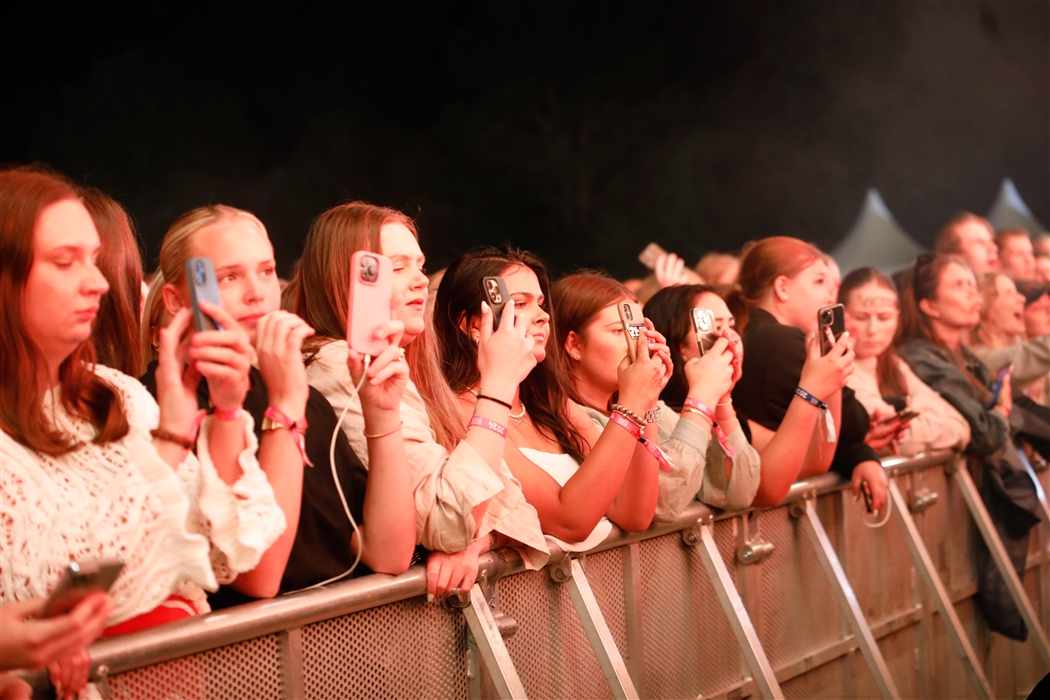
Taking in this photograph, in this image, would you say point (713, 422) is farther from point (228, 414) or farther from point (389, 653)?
point (228, 414)

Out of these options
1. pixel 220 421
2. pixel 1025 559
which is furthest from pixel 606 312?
pixel 1025 559

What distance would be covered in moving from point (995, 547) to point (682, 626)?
1832 mm

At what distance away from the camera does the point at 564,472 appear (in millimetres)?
2461

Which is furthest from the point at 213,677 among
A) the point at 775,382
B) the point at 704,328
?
the point at 775,382

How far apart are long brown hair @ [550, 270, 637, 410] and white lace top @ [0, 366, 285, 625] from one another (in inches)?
54.1

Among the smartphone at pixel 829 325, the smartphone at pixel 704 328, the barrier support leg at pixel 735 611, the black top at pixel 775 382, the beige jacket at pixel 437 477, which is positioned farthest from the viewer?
the black top at pixel 775 382

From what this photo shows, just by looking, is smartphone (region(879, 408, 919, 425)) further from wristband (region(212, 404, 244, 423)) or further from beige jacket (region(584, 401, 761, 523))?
wristband (region(212, 404, 244, 423))

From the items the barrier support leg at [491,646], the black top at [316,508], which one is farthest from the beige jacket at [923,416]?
the black top at [316,508]

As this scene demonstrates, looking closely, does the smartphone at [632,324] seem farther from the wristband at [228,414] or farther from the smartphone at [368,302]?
the wristband at [228,414]

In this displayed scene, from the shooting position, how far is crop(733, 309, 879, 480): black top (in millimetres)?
3229

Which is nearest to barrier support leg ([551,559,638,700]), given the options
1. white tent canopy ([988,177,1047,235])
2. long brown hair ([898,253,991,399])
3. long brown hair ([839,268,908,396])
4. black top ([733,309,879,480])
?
black top ([733,309,879,480])

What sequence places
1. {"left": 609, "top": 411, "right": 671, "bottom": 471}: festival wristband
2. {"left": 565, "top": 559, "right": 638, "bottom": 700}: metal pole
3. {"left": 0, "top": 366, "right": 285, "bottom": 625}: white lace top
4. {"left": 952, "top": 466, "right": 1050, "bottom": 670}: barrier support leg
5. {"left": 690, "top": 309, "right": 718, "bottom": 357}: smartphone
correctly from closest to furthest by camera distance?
{"left": 0, "top": 366, "right": 285, "bottom": 625}: white lace top → {"left": 565, "top": 559, "right": 638, "bottom": 700}: metal pole → {"left": 609, "top": 411, "right": 671, "bottom": 471}: festival wristband → {"left": 690, "top": 309, "right": 718, "bottom": 357}: smartphone → {"left": 952, "top": 466, "right": 1050, "bottom": 670}: barrier support leg

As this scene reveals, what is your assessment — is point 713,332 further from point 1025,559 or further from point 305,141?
point 305,141

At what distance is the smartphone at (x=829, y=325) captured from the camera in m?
3.05
